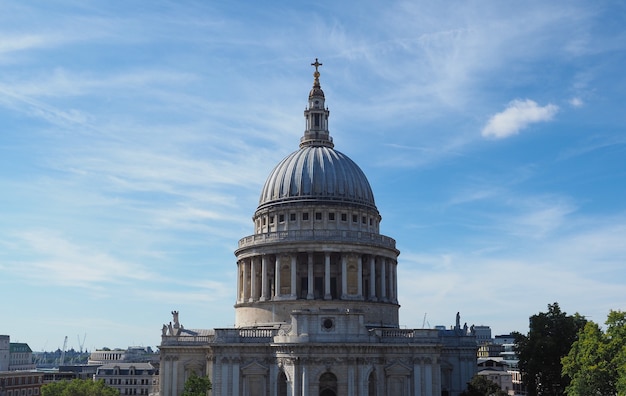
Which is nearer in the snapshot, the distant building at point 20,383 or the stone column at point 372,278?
the stone column at point 372,278

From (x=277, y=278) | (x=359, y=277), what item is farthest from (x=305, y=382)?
(x=359, y=277)

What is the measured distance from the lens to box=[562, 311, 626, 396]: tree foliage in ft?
222

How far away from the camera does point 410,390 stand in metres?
83.6

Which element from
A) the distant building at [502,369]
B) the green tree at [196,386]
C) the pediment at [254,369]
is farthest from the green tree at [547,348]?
the green tree at [196,386]

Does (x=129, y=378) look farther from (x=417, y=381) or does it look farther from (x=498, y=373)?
(x=417, y=381)

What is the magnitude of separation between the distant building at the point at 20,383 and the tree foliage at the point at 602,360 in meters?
95.2

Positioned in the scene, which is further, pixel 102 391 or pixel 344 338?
pixel 102 391

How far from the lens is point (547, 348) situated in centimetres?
8756

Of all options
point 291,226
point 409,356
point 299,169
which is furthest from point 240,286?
point 409,356

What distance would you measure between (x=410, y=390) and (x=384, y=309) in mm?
15706

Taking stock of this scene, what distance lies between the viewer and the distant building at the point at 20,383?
126113 millimetres

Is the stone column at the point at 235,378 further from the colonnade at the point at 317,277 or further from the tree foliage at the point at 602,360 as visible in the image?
the tree foliage at the point at 602,360

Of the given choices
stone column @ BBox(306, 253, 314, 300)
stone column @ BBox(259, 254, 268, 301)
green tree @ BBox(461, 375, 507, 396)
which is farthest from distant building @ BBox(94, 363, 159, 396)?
green tree @ BBox(461, 375, 507, 396)

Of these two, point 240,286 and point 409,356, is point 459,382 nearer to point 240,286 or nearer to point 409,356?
point 409,356
